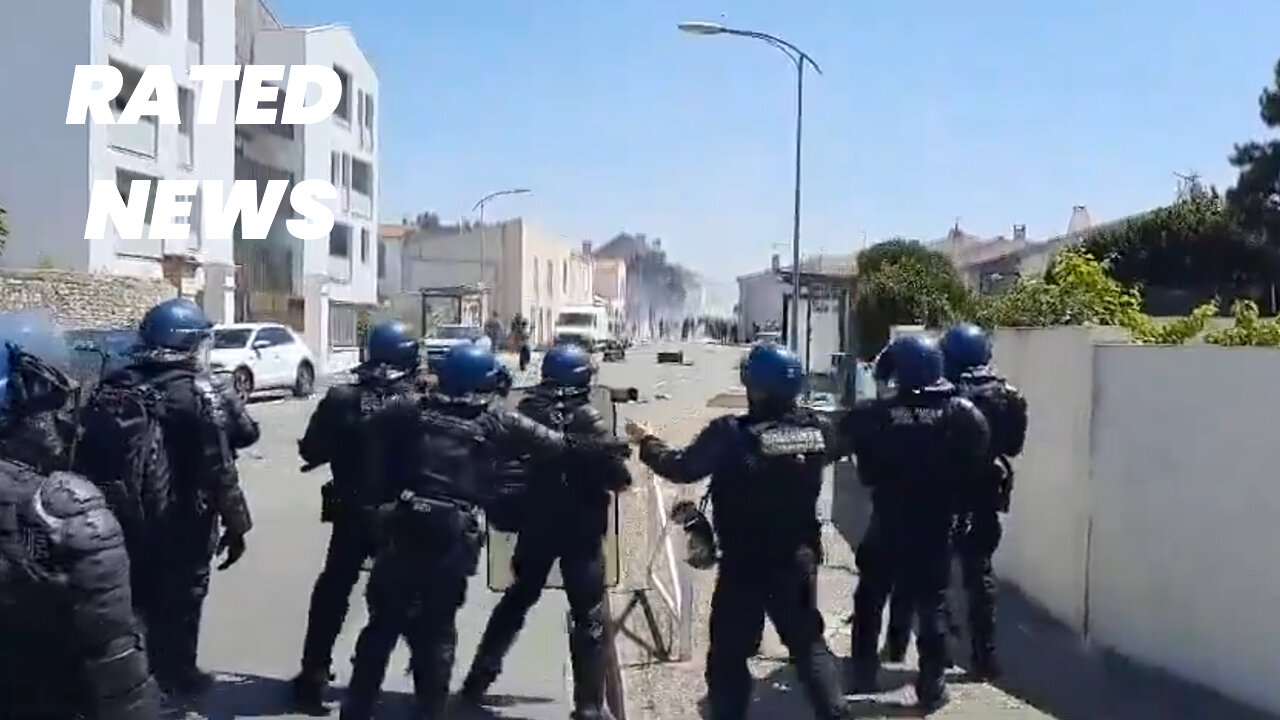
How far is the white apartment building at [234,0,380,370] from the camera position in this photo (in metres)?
46.0

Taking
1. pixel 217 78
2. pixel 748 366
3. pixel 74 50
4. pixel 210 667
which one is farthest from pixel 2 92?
pixel 748 366

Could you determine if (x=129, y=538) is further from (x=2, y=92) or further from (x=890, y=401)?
(x=2, y=92)

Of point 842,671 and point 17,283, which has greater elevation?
point 17,283

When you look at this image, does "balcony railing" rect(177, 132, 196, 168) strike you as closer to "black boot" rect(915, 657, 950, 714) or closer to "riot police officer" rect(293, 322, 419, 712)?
"riot police officer" rect(293, 322, 419, 712)

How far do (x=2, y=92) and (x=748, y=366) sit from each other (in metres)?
32.0

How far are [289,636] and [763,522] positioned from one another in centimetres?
379

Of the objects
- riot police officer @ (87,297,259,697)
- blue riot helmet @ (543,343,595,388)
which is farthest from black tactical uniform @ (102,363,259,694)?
blue riot helmet @ (543,343,595,388)

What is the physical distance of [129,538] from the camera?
20.4 feet

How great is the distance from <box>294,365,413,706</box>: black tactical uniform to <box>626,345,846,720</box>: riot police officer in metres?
1.43

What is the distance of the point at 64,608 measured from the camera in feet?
9.23

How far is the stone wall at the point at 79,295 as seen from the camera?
27.9 metres

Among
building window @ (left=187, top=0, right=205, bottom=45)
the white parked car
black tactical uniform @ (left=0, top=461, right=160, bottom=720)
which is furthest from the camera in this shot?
building window @ (left=187, top=0, right=205, bottom=45)

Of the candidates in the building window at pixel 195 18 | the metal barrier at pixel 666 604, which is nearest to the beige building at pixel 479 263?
the building window at pixel 195 18

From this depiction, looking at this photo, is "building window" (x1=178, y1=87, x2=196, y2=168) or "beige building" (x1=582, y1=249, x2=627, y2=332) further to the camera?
"beige building" (x1=582, y1=249, x2=627, y2=332)
